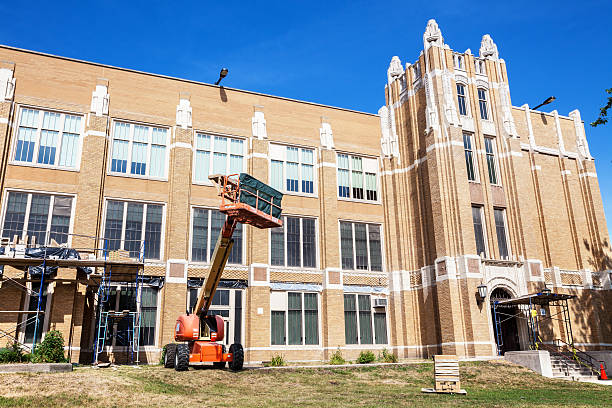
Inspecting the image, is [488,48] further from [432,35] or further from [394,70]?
[394,70]

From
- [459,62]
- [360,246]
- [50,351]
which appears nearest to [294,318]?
[360,246]

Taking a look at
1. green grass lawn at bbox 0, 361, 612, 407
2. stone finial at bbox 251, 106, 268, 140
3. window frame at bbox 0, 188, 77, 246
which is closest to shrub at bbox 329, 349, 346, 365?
green grass lawn at bbox 0, 361, 612, 407

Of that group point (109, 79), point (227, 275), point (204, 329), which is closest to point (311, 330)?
point (227, 275)

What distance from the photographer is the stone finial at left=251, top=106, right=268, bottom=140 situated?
31917 mm

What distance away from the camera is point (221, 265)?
21.2 metres

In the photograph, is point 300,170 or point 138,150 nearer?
point 138,150

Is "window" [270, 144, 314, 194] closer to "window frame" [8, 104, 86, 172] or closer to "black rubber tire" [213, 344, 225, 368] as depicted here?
"window frame" [8, 104, 86, 172]

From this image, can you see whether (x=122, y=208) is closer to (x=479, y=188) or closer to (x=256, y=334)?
(x=256, y=334)

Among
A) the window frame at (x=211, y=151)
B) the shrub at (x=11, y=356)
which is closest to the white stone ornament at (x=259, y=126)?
the window frame at (x=211, y=151)

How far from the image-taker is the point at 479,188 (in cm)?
3192

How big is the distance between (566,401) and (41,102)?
27.2 meters

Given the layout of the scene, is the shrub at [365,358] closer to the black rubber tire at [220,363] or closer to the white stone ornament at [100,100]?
the black rubber tire at [220,363]

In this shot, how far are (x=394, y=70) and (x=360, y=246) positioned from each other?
13.0m

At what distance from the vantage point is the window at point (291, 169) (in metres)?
32.1
